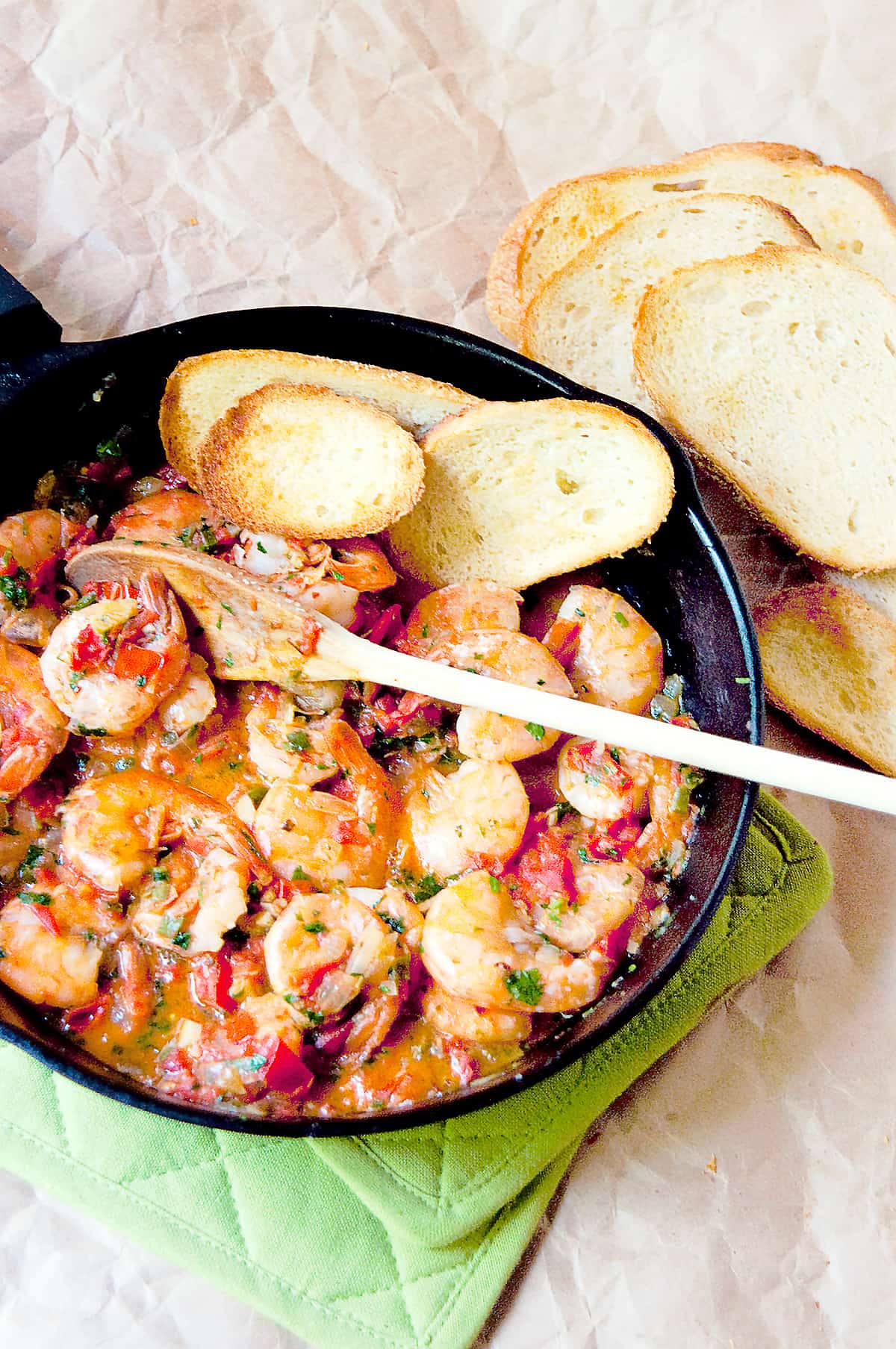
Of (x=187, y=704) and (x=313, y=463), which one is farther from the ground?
(x=313, y=463)

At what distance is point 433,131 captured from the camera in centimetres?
330

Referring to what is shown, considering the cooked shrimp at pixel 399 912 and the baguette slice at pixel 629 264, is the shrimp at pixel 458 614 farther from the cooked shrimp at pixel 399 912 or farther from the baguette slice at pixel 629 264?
the baguette slice at pixel 629 264

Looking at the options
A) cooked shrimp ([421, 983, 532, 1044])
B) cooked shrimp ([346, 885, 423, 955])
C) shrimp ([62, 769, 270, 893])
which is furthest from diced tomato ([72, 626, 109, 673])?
cooked shrimp ([421, 983, 532, 1044])

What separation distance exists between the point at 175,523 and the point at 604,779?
1281 mm

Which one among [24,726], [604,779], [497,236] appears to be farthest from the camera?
[497,236]

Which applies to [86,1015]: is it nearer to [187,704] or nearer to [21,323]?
[187,704]

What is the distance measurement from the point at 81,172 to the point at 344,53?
90cm

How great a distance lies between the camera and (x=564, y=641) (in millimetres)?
2758

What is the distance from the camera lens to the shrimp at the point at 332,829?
2.46 meters

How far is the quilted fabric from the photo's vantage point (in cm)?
258

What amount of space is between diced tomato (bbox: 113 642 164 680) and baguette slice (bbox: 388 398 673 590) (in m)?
0.78

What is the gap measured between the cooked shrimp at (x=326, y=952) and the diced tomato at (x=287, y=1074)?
11 cm

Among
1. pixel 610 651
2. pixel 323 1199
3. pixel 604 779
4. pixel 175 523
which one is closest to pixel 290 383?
pixel 175 523

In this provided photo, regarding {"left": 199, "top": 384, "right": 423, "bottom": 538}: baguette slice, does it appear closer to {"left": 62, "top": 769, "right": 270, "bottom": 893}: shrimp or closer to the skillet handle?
the skillet handle
